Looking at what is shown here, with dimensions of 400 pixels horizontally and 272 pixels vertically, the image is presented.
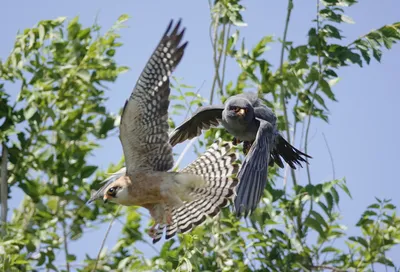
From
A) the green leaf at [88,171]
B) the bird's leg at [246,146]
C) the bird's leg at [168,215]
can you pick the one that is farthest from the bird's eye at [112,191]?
the green leaf at [88,171]

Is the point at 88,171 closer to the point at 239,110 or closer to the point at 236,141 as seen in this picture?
the point at 236,141

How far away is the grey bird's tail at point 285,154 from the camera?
7418 mm

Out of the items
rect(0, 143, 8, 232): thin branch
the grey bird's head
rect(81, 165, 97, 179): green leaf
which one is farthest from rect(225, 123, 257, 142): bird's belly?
rect(0, 143, 8, 232): thin branch

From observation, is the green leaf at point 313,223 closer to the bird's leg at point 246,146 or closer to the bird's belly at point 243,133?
the bird's leg at point 246,146

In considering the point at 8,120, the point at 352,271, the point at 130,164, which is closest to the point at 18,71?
the point at 8,120

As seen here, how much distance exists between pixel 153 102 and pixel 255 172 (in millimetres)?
731

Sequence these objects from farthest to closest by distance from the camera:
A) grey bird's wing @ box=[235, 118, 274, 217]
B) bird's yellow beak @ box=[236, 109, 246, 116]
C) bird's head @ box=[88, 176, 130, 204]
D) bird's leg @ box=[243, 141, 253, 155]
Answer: bird's leg @ box=[243, 141, 253, 155], bird's head @ box=[88, 176, 130, 204], bird's yellow beak @ box=[236, 109, 246, 116], grey bird's wing @ box=[235, 118, 274, 217]

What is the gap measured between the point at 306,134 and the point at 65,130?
6.34 feet

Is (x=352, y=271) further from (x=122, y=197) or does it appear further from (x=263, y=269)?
(x=122, y=197)

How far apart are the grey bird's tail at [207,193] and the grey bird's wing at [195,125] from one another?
26 centimetres

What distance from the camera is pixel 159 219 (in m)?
7.34

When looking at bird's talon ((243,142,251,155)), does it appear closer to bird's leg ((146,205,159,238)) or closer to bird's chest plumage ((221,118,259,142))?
bird's chest plumage ((221,118,259,142))

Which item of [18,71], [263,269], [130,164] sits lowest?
[263,269]

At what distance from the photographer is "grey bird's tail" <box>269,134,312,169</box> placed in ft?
24.3
